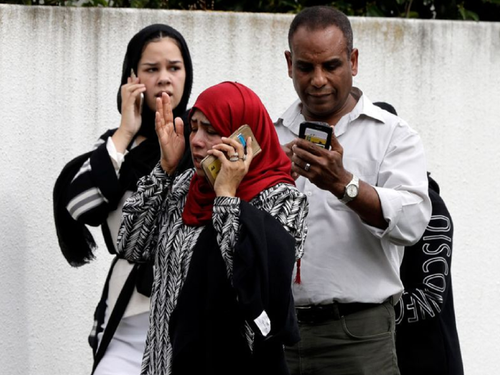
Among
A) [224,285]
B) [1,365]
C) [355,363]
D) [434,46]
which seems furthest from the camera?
[434,46]

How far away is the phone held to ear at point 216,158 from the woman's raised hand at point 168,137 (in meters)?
0.42

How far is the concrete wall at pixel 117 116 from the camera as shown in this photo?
5.63 m

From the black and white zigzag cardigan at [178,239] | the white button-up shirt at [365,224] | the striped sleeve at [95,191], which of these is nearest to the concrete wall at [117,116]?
the striped sleeve at [95,191]

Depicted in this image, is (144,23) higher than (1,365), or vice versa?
(144,23)

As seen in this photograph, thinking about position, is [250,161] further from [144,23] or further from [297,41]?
[144,23]

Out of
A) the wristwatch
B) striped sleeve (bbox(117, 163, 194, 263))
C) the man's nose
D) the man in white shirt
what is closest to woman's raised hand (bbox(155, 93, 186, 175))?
striped sleeve (bbox(117, 163, 194, 263))

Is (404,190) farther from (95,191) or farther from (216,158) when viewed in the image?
(95,191)

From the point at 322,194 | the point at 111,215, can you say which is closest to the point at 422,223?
the point at 322,194

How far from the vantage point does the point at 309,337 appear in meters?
4.19

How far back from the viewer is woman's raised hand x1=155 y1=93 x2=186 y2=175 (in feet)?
13.5

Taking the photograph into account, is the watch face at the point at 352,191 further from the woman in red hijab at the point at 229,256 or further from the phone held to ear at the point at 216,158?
the phone held to ear at the point at 216,158

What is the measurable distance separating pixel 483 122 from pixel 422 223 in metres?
2.25

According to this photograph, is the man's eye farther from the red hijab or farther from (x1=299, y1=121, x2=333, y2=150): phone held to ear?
the red hijab

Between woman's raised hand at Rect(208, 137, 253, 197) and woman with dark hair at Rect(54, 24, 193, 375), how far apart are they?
0.95m
